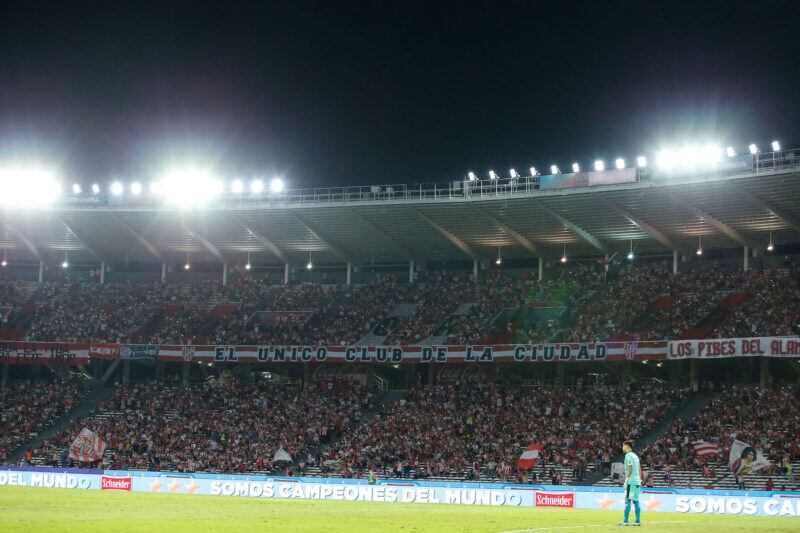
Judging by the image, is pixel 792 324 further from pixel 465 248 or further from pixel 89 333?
pixel 89 333

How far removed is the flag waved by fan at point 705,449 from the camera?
40438 millimetres

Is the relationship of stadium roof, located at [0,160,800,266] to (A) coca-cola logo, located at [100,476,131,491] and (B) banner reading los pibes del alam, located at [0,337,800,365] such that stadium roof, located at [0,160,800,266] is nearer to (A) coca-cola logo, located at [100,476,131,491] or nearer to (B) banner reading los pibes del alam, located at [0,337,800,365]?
(B) banner reading los pibes del alam, located at [0,337,800,365]

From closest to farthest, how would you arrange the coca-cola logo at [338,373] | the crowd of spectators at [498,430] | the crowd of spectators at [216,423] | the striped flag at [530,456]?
the striped flag at [530,456], the crowd of spectators at [498,430], the crowd of spectators at [216,423], the coca-cola logo at [338,373]

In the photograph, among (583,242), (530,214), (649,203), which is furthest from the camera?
(583,242)

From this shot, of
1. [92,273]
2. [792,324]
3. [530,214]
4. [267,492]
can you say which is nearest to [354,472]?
[267,492]

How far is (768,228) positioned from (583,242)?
10456 mm

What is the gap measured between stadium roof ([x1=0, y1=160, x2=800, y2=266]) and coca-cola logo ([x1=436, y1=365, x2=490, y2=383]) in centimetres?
757

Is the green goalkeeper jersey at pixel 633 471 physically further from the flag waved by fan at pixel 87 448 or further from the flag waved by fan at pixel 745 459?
the flag waved by fan at pixel 87 448

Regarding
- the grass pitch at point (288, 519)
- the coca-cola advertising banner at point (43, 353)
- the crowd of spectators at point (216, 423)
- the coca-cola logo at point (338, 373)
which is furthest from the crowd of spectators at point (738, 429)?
the coca-cola advertising banner at point (43, 353)

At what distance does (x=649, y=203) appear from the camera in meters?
49.2

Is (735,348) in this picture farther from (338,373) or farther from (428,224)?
(338,373)

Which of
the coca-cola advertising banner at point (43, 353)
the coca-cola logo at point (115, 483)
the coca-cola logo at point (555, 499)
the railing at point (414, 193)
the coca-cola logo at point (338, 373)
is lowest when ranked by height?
the coca-cola logo at point (115, 483)

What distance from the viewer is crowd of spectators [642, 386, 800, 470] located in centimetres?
3972

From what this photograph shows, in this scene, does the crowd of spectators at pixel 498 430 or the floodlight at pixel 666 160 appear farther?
the floodlight at pixel 666 160
